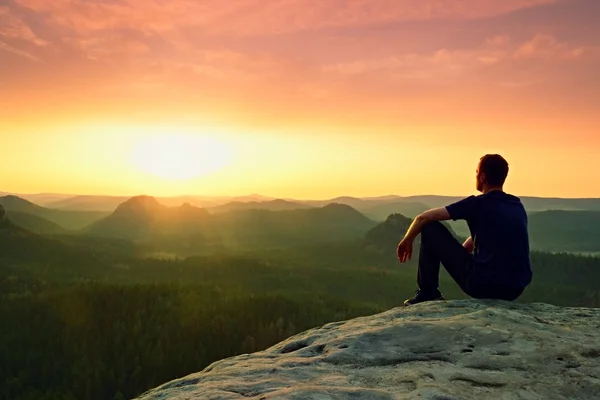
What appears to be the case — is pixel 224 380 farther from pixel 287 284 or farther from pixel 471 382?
pixel 287 284

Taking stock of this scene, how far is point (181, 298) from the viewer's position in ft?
72.3

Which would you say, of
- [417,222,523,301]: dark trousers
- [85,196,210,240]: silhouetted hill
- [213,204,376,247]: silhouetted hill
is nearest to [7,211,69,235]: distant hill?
[85,196,210,240]: silhouetted hill

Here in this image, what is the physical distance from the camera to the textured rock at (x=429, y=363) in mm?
4844

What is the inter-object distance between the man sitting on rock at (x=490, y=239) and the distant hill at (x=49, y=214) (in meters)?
112

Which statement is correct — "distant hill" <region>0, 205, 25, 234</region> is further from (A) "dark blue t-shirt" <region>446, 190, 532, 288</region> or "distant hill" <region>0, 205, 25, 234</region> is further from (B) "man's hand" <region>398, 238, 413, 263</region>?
(A) "dark blue t-shirt" <region>446, 190, 532, 288</region>

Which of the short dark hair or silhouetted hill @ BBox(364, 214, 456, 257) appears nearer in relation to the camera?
the short dark hair

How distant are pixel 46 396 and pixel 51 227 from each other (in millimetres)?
79675

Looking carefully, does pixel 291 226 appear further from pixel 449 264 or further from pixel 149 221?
pixel 449 264

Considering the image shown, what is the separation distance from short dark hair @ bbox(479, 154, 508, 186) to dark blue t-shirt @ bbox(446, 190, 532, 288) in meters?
0.19

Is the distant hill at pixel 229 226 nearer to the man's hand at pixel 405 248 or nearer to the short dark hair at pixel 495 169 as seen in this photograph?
the man's hand at pixel 405 248

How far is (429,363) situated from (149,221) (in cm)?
12267

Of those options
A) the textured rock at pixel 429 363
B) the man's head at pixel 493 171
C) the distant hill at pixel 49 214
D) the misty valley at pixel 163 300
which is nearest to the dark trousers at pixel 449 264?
the textured rock at pixel 429 363

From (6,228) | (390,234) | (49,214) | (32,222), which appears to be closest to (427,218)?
(6,228)

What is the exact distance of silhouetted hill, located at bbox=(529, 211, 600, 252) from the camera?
125 meters
